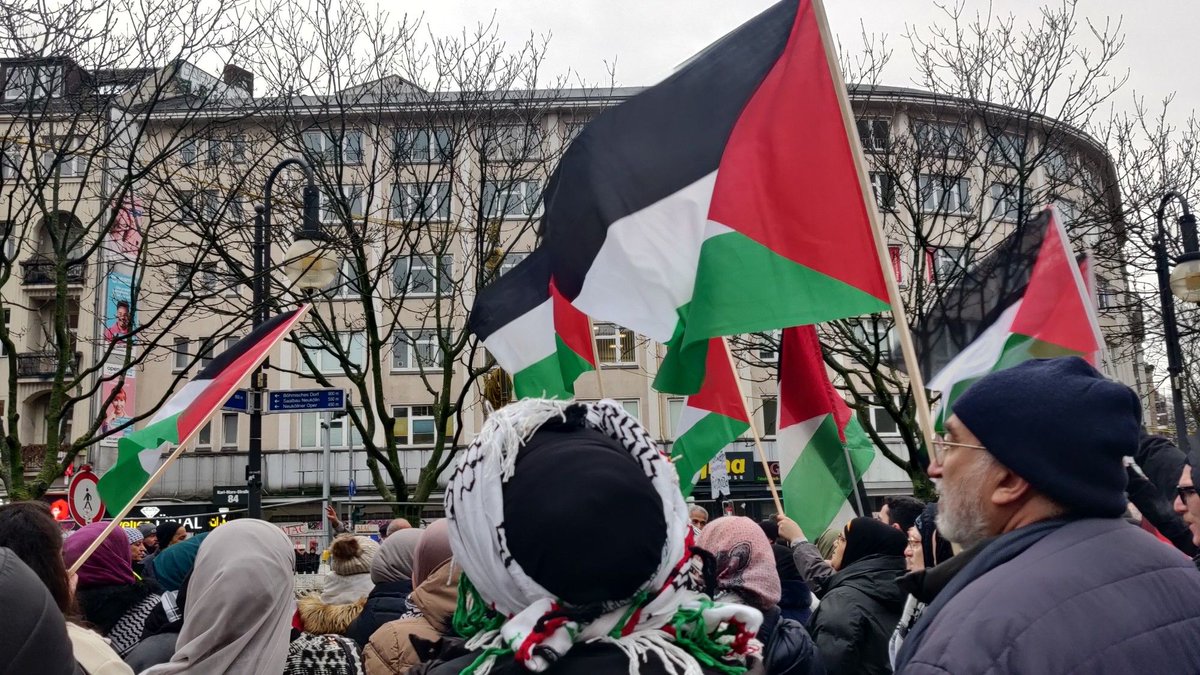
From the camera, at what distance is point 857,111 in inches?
800

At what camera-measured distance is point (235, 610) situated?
3.76 metres

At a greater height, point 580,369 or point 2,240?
point 2,240

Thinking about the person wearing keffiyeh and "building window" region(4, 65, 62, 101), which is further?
"building window" region(4, 65, 62, 101)

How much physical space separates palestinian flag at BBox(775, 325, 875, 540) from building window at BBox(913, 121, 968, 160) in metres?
12.2

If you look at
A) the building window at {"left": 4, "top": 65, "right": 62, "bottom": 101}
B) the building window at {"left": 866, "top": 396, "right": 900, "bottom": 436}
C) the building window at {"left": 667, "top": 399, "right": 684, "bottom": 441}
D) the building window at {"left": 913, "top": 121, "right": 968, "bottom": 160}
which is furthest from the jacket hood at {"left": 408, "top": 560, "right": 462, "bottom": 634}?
the building window at {"left": 866, "top": 396, "right": 900, "bottom": 436}

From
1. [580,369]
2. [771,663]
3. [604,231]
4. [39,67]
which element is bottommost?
[771,663]

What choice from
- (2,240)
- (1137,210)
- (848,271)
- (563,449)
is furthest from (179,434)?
(1137,210)

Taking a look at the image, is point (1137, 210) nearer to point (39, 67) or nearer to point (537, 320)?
point (537, 320)

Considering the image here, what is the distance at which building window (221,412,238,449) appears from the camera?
128ft

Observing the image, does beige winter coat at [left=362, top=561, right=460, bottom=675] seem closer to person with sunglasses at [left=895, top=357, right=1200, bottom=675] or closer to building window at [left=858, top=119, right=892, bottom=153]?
person with sunglasses at [left=895, top=357, right=1200, bottom=675]

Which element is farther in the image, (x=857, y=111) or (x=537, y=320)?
(x=857, y=111)

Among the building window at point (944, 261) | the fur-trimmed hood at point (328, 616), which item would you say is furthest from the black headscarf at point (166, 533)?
the building window at point (944, 261)

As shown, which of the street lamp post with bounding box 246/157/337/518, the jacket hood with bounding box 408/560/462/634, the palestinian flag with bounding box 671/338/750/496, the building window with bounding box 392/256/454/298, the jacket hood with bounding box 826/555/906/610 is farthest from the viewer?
the building window with bounding box 392/256/454/298

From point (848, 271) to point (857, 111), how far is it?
55.9 feet
